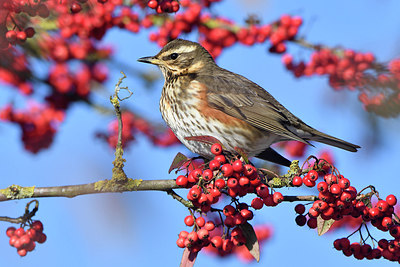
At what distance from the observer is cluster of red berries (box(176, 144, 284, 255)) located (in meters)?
2.48

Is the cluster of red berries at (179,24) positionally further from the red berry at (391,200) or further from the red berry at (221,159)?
the red berry at (391,200)

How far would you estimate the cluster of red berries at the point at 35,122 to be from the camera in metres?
5.00

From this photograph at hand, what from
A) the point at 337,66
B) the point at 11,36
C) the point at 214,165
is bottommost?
the point at 214,165

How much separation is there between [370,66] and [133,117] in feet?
7.50

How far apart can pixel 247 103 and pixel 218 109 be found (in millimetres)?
345

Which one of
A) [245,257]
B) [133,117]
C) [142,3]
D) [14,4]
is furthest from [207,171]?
[245,257]

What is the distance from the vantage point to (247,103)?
4.38 metres

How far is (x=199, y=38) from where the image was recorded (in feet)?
15.1

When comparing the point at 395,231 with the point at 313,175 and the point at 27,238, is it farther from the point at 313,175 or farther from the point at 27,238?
the point at 27,238

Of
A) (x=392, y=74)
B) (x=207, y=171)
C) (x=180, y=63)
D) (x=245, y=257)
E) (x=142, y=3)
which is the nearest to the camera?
(x=207, y=171)


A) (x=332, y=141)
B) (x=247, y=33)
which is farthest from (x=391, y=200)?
(x=247, y=33)

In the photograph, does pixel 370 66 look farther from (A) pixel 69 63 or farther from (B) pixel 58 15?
(A) pixel 69 63

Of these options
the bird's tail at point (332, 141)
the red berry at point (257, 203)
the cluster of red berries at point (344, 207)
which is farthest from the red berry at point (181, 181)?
the bird's tail at point (332, 141)

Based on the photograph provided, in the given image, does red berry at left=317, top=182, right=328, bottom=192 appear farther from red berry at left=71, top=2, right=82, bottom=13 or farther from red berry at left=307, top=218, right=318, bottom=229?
red berry at left=71, top=2, right=82, bottom=13
